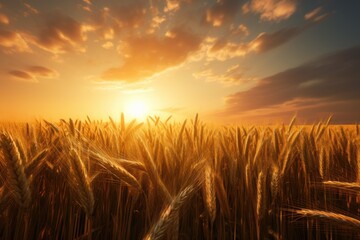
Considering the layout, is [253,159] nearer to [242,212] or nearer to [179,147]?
[242,212]

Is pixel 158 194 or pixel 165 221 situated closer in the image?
pixel 165 221

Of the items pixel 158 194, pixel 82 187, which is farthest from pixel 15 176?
pixel 158 194

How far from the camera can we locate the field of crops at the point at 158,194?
1.15m

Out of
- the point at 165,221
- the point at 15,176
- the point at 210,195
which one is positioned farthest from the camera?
the point at 210,195

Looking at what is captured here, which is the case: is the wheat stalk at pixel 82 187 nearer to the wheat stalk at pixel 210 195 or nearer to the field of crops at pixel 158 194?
the field of crops at pixel 158 194

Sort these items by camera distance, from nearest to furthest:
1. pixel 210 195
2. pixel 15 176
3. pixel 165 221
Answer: pixel 165 221 → pixel 15 176 → pixel 210 195

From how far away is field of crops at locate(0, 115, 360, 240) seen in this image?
3.78 feet

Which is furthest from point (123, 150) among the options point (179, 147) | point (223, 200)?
point (223, 200)

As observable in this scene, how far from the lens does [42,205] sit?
1.64m

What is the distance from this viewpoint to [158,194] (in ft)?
4.36

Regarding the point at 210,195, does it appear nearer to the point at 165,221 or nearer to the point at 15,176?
the point at 165,221

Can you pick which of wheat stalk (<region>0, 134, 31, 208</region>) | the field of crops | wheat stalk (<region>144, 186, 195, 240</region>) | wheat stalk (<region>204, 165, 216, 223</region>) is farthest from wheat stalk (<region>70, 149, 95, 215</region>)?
wheat stalk (<region>204, 165, 216, 223</region>)

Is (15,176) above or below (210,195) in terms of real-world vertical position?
above

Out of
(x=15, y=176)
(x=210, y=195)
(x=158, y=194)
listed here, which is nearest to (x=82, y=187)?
(x=15, y=176)
